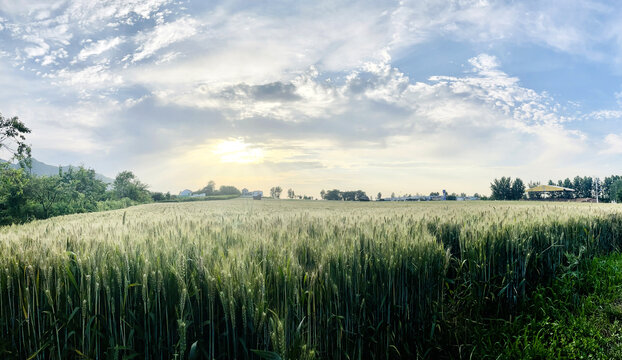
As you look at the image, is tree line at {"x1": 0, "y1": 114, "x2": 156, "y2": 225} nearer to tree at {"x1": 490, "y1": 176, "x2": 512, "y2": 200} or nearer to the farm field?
the farm field

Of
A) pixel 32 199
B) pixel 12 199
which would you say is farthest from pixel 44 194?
pixel 12 199

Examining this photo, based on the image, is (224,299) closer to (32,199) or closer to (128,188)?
(32,199)

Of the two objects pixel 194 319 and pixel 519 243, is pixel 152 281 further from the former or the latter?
pixel 519 243

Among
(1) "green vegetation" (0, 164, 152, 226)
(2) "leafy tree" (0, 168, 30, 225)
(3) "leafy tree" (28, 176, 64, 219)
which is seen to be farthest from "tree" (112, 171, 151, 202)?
(2) "leafy tree" (0, 168, 30, 225)

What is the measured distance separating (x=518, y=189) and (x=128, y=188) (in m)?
100

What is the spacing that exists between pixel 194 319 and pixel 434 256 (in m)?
2.36

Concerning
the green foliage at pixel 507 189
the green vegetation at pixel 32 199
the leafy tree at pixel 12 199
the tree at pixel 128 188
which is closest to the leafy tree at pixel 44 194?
the green vegetation at pixel 32 199

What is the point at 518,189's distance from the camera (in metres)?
82.0

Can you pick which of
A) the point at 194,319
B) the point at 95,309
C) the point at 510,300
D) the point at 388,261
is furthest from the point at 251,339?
the point at 510,300

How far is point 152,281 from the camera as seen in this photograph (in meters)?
1.93

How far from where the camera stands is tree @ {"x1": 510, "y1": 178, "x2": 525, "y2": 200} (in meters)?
81.0

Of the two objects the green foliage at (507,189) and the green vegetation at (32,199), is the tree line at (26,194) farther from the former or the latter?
the green foliage at (507,189)

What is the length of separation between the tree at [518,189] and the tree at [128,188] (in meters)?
94.3

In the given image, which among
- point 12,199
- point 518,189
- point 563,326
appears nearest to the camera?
point 563,326
